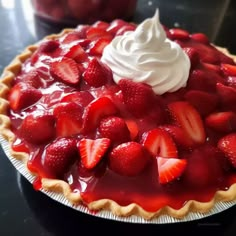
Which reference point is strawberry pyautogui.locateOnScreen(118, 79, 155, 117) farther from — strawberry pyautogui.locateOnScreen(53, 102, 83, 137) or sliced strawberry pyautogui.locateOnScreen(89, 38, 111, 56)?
sliced strawberry pyautogui.locateOnScreen(89, 38, 111, 56)

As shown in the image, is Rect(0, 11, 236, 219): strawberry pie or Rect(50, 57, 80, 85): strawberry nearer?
Rect(0, 11, 236, 219): strawberry pie

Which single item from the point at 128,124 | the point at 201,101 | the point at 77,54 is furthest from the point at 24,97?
the point at 201,101

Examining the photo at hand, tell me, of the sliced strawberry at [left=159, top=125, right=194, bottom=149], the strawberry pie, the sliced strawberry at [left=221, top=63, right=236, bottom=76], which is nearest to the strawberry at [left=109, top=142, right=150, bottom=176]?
the strawberry pie

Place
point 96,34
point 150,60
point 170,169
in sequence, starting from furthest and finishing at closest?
1. point 96,34
2. point 150,60
3. point 170,169

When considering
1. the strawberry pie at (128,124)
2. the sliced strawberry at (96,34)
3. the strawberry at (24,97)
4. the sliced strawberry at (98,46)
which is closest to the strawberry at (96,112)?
the strawberry pie at (128,124)

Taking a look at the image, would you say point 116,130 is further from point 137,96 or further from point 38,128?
point 38,128

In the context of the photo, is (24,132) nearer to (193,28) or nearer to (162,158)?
(162,158)
